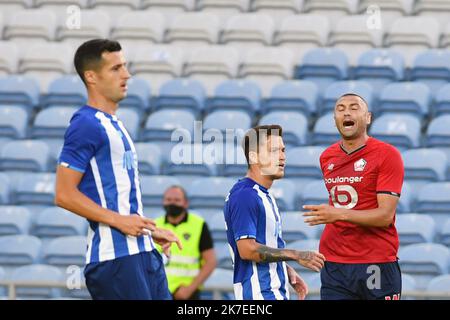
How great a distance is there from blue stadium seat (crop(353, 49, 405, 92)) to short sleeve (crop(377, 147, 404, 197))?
4477 millimetres

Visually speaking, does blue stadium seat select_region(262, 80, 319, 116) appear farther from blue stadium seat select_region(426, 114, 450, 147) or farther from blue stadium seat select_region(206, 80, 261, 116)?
blue stadium seat select_region(426, 114, 450, 147)

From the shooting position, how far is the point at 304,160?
9.98 meters

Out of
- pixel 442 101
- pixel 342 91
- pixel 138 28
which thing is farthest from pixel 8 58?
pixel 442 101

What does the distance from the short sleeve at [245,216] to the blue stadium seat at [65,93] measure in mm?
5385

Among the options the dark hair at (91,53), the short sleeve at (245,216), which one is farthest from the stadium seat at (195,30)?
the dark hair at (91,53)

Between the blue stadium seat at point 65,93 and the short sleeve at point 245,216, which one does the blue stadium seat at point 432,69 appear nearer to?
the blue stadium seat at point 65,93

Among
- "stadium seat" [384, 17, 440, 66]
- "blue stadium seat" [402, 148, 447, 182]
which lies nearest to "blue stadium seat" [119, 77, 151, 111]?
"stadium seat" [384, 17, 440, 66]

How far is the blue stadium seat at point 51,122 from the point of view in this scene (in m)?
10.8

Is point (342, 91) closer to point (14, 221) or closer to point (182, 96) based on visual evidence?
point (182, 96)

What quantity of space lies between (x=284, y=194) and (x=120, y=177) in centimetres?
444

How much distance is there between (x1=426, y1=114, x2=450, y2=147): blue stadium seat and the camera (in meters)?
10.0

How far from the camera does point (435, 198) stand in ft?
31.0
